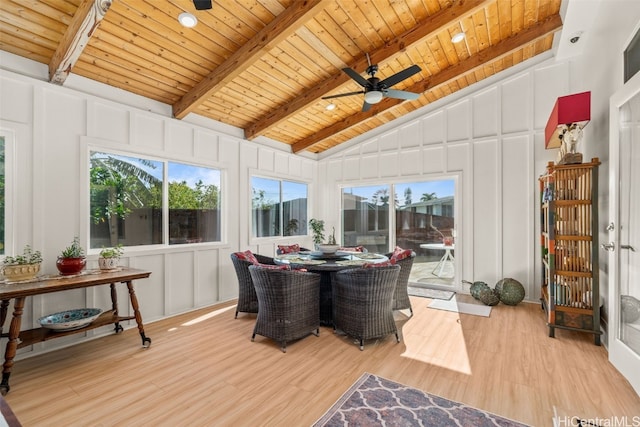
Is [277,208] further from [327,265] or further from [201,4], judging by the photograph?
[201,4]

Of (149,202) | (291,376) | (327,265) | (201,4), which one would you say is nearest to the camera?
(201,4)

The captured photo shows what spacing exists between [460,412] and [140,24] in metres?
4.27

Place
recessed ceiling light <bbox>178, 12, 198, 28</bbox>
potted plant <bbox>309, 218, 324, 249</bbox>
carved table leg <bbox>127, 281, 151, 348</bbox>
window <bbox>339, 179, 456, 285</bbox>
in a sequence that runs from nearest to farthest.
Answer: recessed ceiling light <bbox>178, 12, 198, 28</bbox>
carved table leg <bbox>127, 281, 151, 348</bbox>
window <bbox>339, 179, 456, 285</bbox>
potted plant <bbox>309, 218, 324, 249</bbox>

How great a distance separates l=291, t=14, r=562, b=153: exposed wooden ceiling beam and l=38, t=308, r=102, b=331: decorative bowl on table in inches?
178

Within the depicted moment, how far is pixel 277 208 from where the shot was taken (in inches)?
239

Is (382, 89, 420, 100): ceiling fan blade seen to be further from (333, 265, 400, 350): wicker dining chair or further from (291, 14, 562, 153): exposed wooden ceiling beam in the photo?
(333, 265, 400, 350): wicker dining chair

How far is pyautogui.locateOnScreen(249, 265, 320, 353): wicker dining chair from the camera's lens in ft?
9.84

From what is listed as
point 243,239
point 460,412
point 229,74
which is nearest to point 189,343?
point 243,239

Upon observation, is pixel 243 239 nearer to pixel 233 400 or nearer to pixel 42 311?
pixel 42 311

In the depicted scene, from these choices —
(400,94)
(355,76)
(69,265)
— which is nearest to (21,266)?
(69,265)

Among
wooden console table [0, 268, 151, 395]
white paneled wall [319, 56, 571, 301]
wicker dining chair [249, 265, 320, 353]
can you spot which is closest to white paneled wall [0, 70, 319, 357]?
wooden console table [0, 268, 151, 395]

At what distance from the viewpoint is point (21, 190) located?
2889 millimetres

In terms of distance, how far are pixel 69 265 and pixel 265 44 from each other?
9.80 ft

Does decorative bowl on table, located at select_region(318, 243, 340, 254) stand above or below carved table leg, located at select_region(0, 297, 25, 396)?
above
